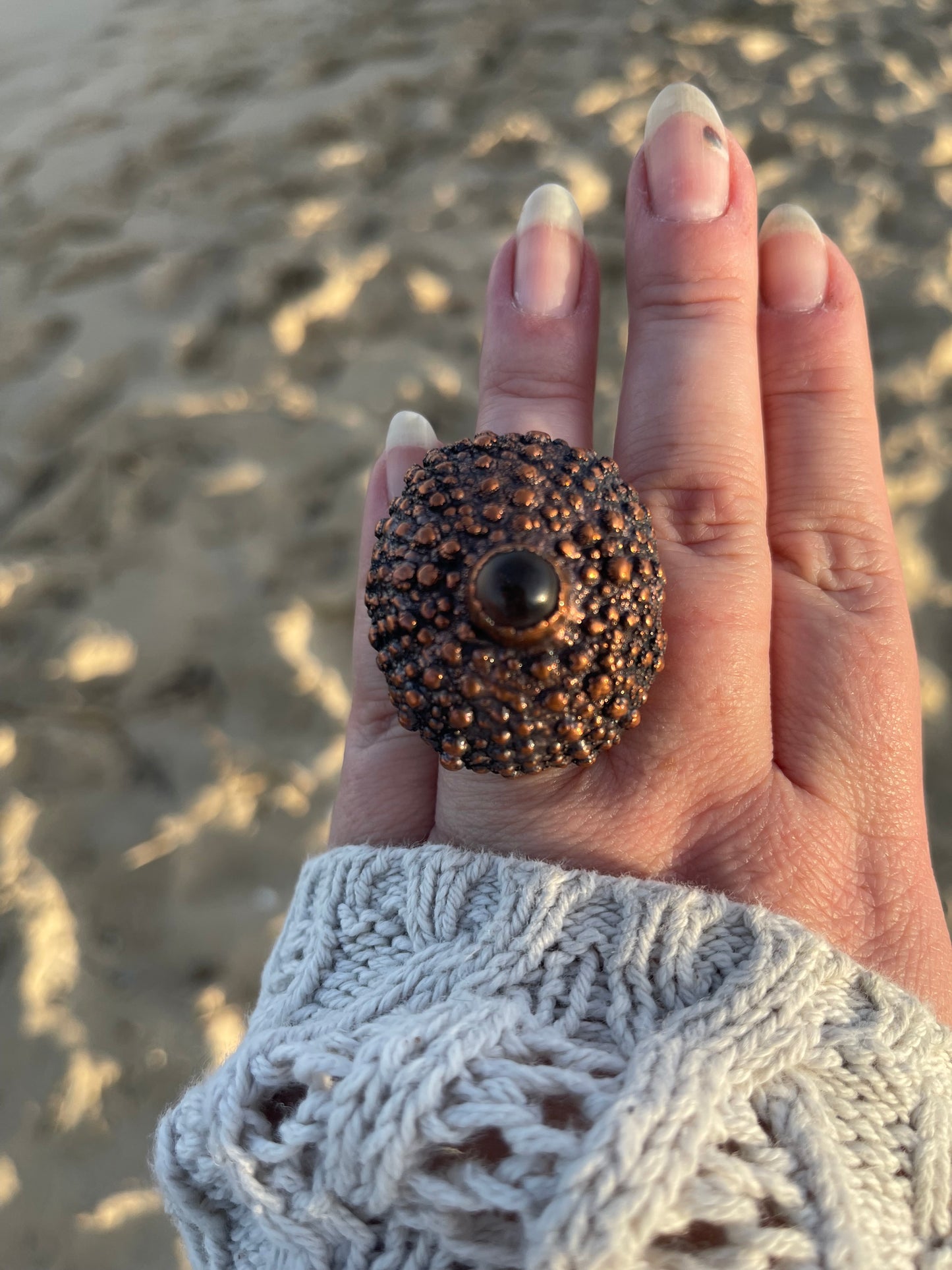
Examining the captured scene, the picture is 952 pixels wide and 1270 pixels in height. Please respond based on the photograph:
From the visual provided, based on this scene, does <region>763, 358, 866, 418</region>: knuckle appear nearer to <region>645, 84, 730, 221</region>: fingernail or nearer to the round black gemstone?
<region>645, 84, 730, 221</region>: fingernail

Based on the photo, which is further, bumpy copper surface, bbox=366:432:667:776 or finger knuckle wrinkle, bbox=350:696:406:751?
finger knuckle wrinkle, bbox=350:696:406:751

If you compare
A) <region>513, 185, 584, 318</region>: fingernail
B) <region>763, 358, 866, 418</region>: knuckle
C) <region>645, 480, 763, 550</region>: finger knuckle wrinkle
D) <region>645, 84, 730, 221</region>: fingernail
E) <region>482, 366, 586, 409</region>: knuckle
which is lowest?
<region>645, 480, 763, 550</region>: finger knuckle wrinkle

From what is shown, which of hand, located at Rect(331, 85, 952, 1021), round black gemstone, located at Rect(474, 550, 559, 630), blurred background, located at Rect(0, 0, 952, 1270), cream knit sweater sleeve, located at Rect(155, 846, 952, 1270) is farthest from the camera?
blurred background, located at Rect(0, 0, 952, 1270)

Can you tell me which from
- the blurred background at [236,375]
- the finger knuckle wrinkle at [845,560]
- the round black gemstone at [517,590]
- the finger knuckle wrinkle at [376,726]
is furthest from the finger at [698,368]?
the blurred background at [236,375]

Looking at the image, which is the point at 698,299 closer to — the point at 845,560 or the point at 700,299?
the point at 700,299

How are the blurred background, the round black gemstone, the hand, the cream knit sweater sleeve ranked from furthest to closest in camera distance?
the blurred background
the hand
the round black gemstone
the cream knit sweater sleeve

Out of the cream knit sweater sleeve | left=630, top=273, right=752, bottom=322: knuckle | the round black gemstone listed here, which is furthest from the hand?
the round black gemstone

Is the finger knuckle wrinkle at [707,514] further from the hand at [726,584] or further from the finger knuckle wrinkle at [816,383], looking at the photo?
the finger knuckle wrinkle at [816,383]
